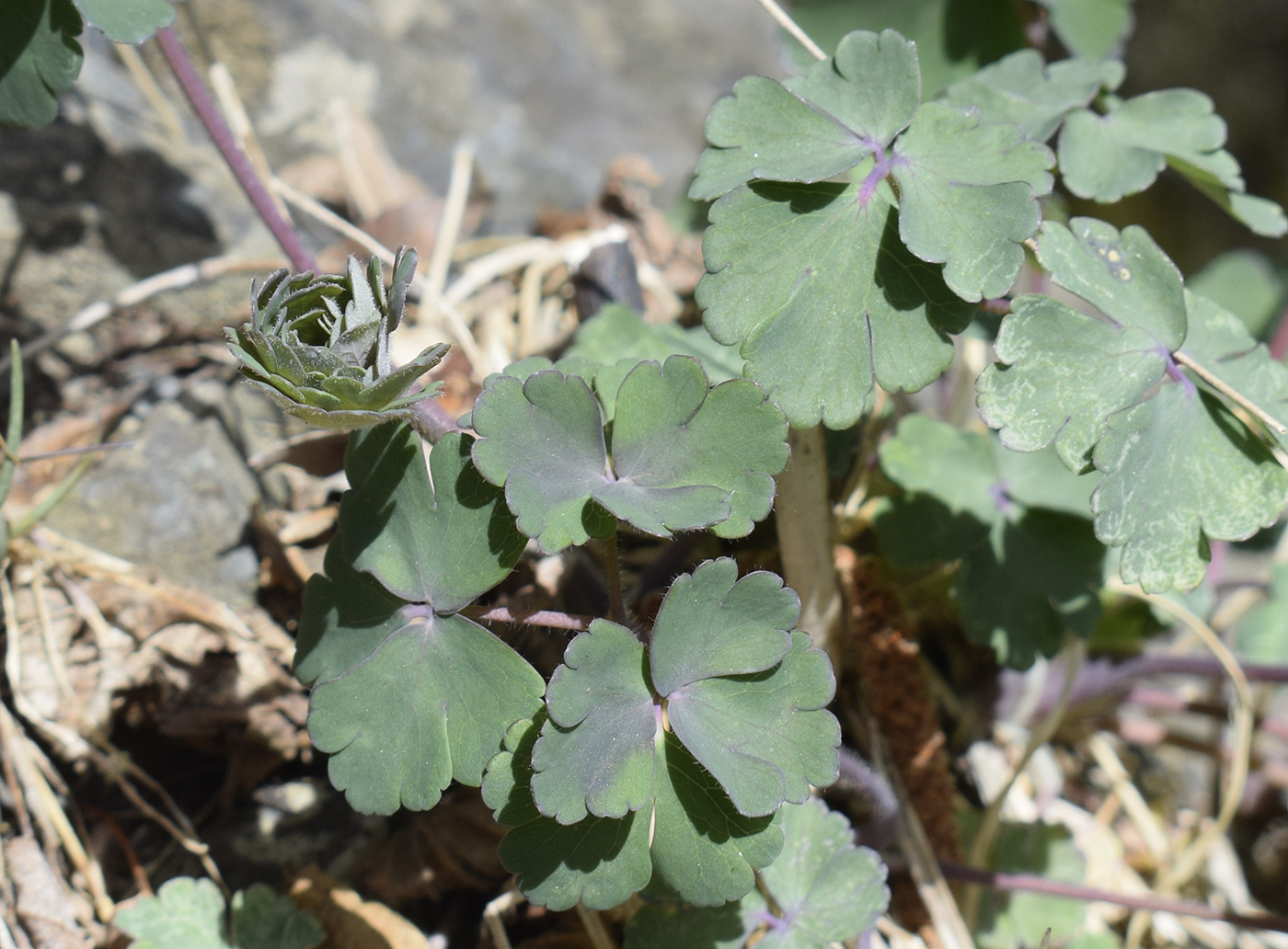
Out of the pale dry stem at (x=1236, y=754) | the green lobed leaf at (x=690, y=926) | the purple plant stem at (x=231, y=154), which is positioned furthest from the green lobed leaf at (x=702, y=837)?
the pale dry stem at (x=1236, y=754)

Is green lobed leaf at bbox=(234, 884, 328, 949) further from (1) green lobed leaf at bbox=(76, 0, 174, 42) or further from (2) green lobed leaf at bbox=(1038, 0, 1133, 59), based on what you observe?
(2) green lobed leaf at bbox=(1038, 0, 1133, 59)

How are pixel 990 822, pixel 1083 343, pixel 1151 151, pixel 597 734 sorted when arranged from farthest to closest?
pixel 990 822
pixel 1151 151
pixel 1083 343
pixel 597 734

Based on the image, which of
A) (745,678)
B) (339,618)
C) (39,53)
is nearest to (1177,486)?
(745,678)

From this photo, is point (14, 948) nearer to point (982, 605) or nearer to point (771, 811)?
point (771, 811)

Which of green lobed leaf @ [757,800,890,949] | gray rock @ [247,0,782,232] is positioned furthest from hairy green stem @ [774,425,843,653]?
gray rock @ [247,0,782,232]

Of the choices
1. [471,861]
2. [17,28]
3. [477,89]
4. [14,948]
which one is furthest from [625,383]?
[477,89]

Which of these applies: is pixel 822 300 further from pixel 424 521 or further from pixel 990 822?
pixel 990 822

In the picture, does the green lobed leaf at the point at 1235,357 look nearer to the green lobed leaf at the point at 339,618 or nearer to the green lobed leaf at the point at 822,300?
the green lobed leaf at the point at 822,300
